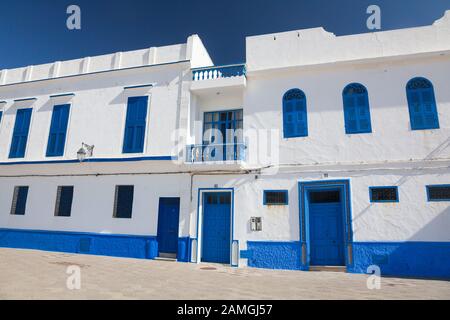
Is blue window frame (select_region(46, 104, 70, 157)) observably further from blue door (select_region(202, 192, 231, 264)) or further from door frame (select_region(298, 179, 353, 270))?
door frame (select_region(298, 179, 353, 270))

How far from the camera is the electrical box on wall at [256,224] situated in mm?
10742

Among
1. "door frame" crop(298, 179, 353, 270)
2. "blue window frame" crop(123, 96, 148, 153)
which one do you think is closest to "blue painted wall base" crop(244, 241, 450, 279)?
"door frame" crop(298, 179, 353, 270)

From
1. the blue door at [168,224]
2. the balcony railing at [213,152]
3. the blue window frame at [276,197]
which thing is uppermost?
the balcony railing at [213,152]

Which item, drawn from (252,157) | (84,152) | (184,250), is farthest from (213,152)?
(84,152)

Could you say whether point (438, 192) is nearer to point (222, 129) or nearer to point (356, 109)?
point (356, 109)

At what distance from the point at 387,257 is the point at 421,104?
5.42m

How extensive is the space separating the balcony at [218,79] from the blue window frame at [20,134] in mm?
8920

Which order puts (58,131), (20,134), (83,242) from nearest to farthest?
(83,242) < (58,131) < (20,134)

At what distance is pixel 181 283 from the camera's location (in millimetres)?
7523

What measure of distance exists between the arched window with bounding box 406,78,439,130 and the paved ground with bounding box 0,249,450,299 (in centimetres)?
510

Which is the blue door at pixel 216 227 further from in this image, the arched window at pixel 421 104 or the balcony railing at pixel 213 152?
the arched window at pixel 421 104

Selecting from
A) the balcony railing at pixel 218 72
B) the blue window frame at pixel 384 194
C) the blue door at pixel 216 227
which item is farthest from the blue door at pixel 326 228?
the balcony railing at pixel 218 72

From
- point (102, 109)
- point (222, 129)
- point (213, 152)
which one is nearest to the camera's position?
point (213, 152)

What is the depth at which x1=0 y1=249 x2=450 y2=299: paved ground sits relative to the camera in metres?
6.35
